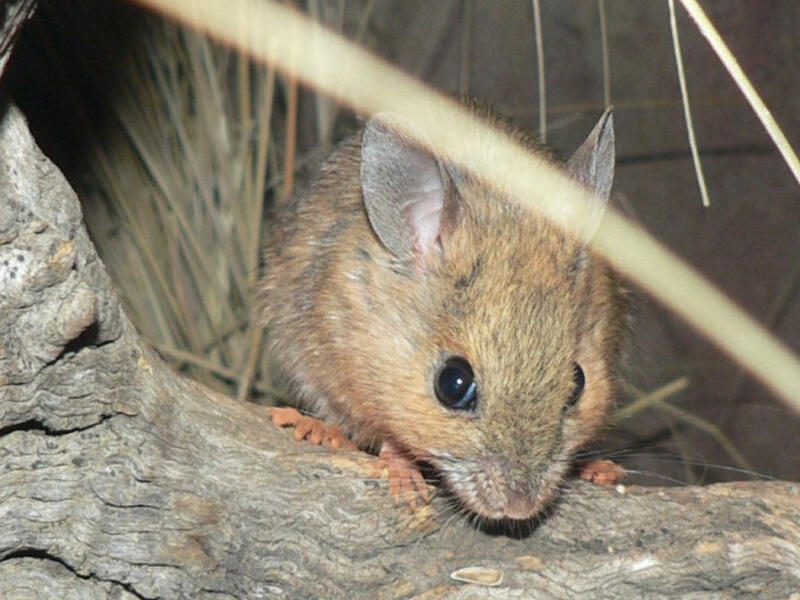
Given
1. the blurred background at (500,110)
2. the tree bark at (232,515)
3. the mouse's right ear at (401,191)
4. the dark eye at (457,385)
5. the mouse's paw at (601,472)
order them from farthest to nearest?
the blurred background at (500,110), the mouse's paw at (601,472), the mouse's right ear at (401,191), the dark eye at (457,385), the tree bark at (232,515)

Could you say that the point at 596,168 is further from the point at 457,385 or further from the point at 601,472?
the point at 601,472

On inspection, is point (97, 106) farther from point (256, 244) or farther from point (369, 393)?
point (369, 393)

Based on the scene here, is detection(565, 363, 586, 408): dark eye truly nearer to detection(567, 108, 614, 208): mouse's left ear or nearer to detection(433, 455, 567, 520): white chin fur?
detection(433, 455, 567, 520): white chin fur

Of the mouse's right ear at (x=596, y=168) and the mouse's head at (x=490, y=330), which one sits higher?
the mouse's right ear at (x=596, y=168)

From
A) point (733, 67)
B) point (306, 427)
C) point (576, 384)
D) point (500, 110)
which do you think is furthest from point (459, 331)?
point (500, 110)

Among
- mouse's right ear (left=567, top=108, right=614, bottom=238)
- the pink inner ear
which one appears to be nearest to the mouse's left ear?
mouse's right ear (left=567, top=108, right=614, bottom=238)

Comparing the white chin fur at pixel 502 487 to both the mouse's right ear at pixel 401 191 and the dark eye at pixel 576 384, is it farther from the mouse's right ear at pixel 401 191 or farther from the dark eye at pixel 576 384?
the mouse's right ear at pixel 401 191

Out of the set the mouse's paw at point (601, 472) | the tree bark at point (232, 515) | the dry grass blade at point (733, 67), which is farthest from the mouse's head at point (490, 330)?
the dry grass blade at point (733, 67)
